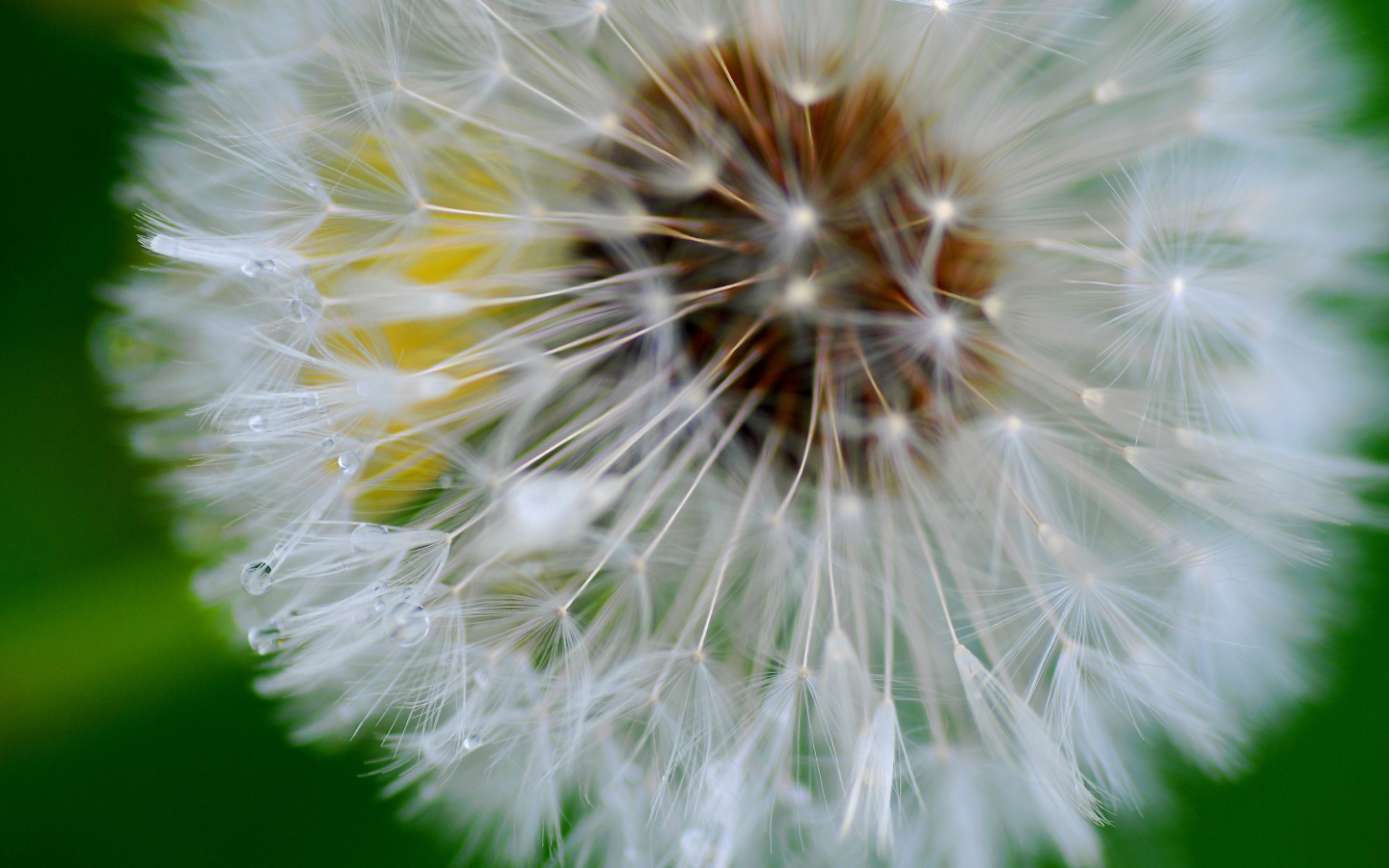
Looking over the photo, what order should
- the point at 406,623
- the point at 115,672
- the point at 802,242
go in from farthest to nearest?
the point at 115,672 < the point at 802,242 < the point at 406,623

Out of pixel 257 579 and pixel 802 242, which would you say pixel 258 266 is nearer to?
pixel 257 579

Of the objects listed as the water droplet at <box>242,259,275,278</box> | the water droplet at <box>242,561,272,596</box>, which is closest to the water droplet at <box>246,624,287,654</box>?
the water droplet at <box>242,561,272,596</box>

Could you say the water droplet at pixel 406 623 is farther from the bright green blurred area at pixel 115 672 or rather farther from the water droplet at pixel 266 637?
the bright green blurred area at pixel 115 672

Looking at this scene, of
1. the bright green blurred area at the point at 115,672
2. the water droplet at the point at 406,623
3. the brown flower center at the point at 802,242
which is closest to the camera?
the water droplet at the point at 406,623

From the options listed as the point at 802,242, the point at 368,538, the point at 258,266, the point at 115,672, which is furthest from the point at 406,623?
the point at 115,672

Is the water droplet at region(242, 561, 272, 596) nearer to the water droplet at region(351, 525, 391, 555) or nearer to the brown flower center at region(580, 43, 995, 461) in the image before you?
the water droplet at region(351, 525, 391, 555)

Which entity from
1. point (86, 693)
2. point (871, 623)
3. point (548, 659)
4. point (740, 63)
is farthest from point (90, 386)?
point (871, 623)

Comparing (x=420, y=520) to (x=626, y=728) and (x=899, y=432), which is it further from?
(x=899, y=432)

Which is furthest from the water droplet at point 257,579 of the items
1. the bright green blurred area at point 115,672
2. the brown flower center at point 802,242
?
the bright green blurred area at point 115,672
